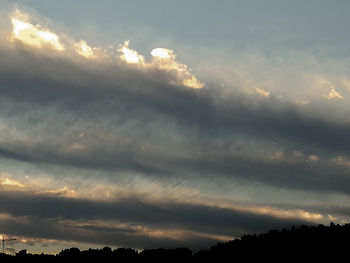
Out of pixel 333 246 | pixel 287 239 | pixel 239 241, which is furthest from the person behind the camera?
pixel 239 241

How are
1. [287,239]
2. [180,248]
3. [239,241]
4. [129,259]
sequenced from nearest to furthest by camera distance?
[287,239]
[239,241]
[180,248]
[129,259]

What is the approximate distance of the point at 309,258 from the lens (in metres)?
54.8

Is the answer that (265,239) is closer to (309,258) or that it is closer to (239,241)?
(239,241)

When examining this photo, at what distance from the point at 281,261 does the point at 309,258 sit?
4397 millimetres

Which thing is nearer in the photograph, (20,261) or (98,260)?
(98,260)

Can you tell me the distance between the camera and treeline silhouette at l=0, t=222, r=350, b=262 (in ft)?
178

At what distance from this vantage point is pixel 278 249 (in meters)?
60.5

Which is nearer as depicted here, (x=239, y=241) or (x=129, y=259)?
(x=239, y=241)

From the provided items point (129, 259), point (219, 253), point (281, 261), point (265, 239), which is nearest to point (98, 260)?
point (129, 259)

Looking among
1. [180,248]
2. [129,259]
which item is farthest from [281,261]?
[129,259]

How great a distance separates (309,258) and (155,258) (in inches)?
1612

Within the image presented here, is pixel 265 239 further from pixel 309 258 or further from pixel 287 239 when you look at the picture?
pixel 309 258

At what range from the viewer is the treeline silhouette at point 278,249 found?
54.4 metres

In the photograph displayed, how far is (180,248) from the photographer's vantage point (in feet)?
291
